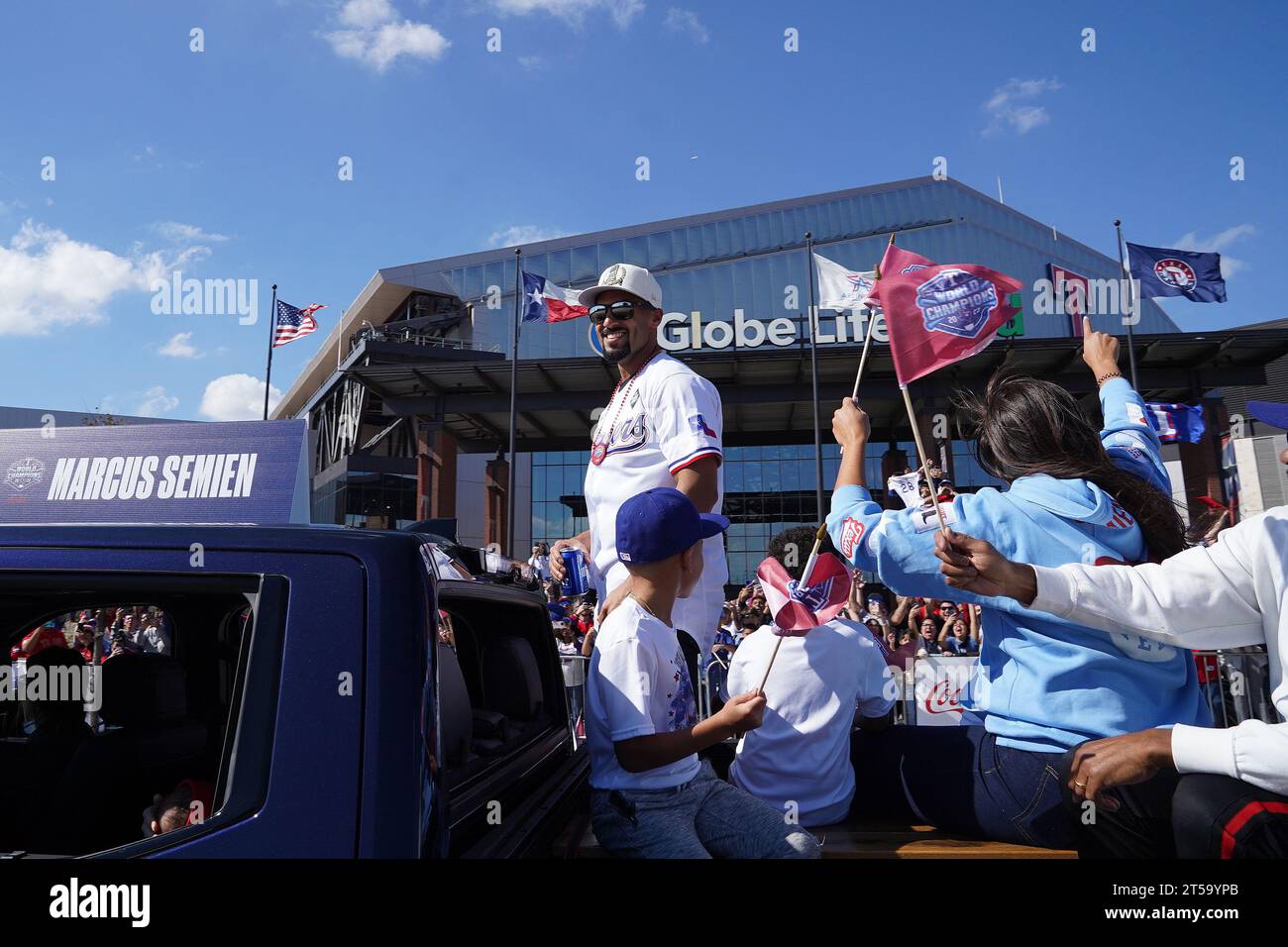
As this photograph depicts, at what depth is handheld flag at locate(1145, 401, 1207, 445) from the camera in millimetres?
14156

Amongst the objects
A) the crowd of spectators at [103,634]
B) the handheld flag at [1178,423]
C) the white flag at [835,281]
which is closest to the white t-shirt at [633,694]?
the crowd of spectators at [103,634]

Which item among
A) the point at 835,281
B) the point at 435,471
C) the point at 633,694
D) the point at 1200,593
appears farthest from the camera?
the point at 435,471

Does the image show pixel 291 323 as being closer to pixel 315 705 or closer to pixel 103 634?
pixel 103 634

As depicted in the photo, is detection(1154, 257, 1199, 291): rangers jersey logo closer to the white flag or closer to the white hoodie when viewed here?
the white flag

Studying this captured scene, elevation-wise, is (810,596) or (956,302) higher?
(956,302)

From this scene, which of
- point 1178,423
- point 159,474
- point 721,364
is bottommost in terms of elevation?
point 159,474

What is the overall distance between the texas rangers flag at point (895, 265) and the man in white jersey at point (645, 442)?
645 millimetres

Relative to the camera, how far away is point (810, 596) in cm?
256

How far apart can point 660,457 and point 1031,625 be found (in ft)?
4.10

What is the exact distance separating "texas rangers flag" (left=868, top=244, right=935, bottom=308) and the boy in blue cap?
1152 millimetres

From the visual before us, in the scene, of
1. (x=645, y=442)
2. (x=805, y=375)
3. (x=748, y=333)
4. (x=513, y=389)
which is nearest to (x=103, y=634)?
(x=645, y=442)

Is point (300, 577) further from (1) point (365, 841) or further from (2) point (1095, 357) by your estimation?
(2) point (1095, 357)

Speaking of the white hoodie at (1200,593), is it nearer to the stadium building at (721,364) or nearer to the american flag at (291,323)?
the stadium building at (721,364)

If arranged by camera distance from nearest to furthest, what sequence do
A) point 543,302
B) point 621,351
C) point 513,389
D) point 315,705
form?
1. point 315,705
2. point 621,351
3. point 543,302
4. point 513,389
